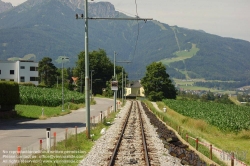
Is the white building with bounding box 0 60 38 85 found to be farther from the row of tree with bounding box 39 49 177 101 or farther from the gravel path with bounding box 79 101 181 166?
the gravel path with bounding box 79 101 181 166

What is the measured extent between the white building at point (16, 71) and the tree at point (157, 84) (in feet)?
130

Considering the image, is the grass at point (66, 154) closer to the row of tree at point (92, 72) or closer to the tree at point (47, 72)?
the row of tree at point (92, 72)

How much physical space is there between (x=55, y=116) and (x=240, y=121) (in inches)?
821

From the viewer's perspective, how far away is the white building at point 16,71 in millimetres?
114375

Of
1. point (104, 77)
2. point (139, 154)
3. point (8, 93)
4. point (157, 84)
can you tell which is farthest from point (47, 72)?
point (139, 154)

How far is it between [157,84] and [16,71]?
46.1 meters

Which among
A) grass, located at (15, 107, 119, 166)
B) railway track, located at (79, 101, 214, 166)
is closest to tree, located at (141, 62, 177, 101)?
railway track, located at (79, 101, 214, 166)

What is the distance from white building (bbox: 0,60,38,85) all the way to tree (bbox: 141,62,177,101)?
3976 centimetres

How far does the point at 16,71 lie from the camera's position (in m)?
116

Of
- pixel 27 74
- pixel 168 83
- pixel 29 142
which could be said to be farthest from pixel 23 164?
pixel 168 83

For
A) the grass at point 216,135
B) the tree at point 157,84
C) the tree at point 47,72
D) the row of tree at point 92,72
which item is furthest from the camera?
the row of tree at point 92,72

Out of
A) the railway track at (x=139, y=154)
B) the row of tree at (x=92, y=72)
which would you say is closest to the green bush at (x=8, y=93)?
the railway track at (x=139, y=154)

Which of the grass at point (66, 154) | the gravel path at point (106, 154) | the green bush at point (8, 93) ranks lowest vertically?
the gravel path at point (106, 154)

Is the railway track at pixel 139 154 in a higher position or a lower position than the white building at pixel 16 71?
lower
